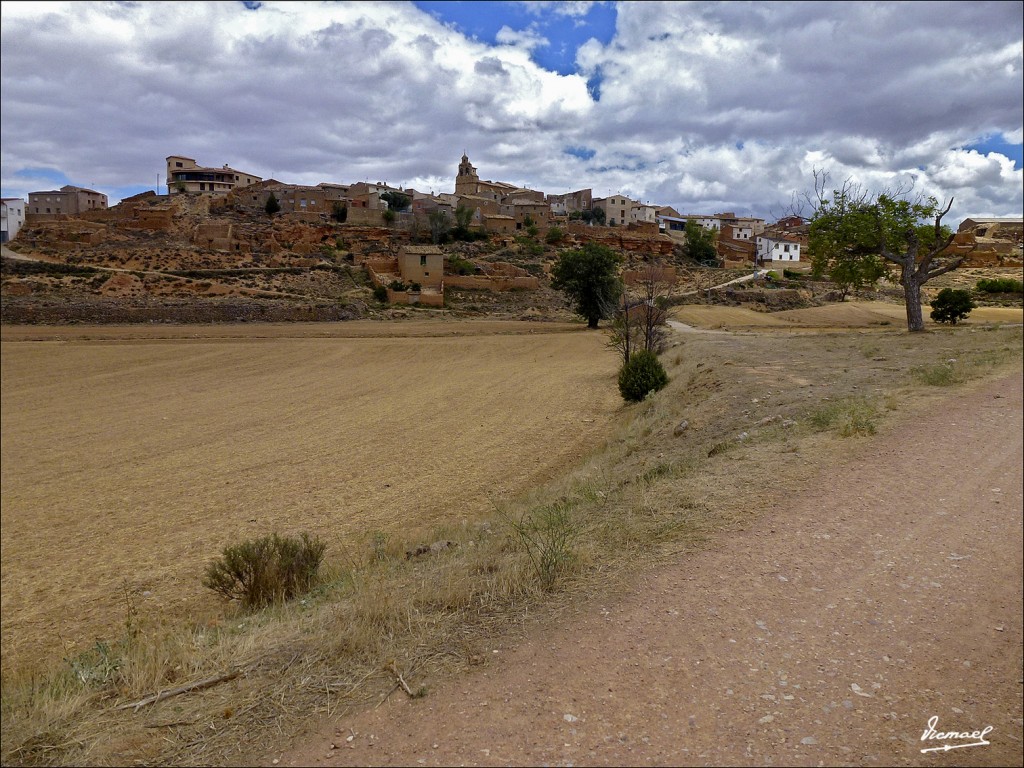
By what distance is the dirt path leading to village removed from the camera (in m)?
3.56

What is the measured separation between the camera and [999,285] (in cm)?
2983

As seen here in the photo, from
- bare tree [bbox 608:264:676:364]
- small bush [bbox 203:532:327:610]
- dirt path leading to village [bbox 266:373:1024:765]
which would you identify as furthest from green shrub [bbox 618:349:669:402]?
dirt path leading to village [bbox 266:373:1024:765]

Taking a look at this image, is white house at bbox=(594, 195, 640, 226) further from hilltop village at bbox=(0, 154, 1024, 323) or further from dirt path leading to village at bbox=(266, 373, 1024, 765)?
dirt path leading to village at bbox=(266, 373, 1024, 765)

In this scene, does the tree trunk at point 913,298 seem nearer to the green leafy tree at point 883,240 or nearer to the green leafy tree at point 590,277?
the green leafy tree at point 883,240

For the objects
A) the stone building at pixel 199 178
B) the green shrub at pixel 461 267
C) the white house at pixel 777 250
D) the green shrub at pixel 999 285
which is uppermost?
the stone building at pixel 199 178

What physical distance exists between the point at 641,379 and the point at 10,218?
74325 millimetres

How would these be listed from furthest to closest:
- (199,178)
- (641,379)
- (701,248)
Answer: (199,178) < (701,248) < (641,379)

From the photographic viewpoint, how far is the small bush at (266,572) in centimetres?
774

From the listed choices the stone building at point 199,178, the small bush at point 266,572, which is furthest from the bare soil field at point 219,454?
the stone building at point 199,178

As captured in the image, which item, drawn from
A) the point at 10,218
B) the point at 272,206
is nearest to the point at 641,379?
the point at 10,218

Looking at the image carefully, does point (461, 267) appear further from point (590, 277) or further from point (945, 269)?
point (945, 269)

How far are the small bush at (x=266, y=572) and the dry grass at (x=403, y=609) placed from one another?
324mm

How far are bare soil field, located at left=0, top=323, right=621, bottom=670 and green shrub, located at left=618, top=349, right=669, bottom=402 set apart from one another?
2.54ft

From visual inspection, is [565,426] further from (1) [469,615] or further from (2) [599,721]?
(2) [599,721]
